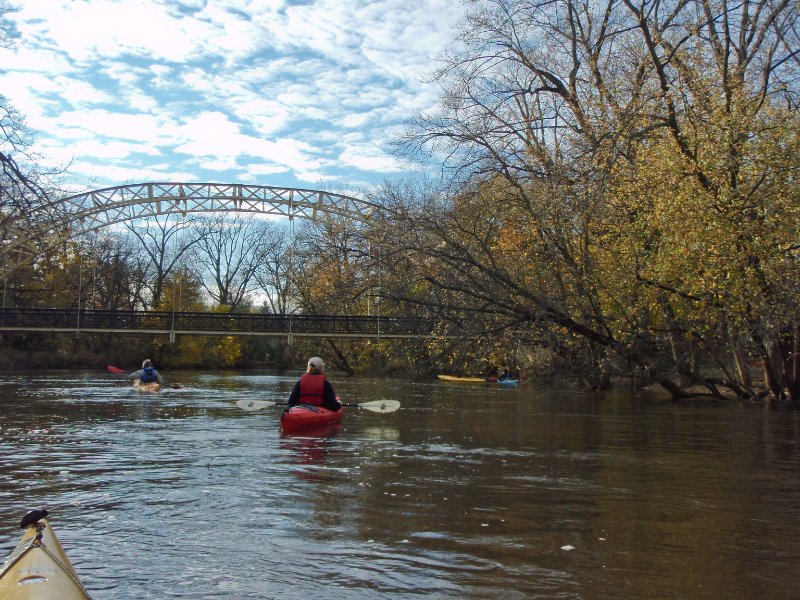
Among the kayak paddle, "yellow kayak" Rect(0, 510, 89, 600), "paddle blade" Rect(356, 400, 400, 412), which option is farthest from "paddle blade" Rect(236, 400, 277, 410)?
"yellow kayak" Rect(0, 510, 89, 600)

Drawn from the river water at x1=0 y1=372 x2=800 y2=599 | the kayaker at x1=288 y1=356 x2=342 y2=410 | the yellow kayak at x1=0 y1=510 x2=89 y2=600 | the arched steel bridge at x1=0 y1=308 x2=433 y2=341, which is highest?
the arched steel bridge at x1=0 y1=308 x2=433 y2=341

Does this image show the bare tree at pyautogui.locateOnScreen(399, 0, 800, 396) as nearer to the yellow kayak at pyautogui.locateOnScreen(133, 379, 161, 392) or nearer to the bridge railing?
the yellow kayak at pyautogui.locateOnScreen(133, 379, 161, 392)

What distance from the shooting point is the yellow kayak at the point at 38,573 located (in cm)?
391

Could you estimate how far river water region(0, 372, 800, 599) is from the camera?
5141mm

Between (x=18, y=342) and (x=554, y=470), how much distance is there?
166ft

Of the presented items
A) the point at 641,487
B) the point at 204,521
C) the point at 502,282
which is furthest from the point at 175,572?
the point at 502,282

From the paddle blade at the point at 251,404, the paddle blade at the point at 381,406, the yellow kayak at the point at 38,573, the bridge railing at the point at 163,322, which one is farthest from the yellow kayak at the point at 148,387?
the yellow kayak at the point at 38,573

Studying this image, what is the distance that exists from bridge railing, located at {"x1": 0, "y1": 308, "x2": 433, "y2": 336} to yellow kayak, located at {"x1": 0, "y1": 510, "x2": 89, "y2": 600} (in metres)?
38.2

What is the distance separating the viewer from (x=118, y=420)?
53.2 ft

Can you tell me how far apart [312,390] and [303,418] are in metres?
1.03

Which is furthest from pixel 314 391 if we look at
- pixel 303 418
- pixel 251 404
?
pixel 251 404

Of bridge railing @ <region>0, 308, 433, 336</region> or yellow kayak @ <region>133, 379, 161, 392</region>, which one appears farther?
bridge railing @ <region>0, 308, 433, 336</region>

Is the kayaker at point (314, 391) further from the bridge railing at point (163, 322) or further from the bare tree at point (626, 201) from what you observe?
the bridge railing at point (163, 322)

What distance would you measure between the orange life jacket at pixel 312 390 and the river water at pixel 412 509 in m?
0.89
